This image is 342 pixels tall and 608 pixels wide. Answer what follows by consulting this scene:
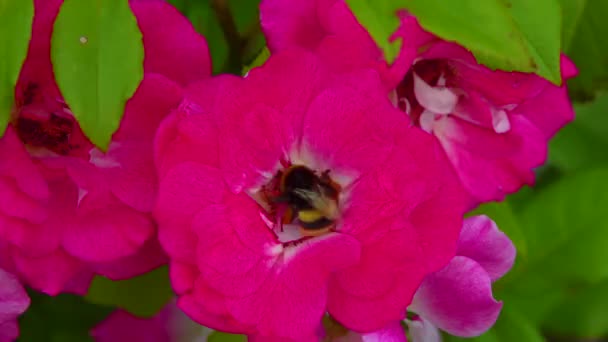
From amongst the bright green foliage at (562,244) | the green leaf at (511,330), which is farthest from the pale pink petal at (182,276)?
the bright green foliage at (562,244)

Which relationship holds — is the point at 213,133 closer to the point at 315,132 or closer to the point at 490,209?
the point at 315,132

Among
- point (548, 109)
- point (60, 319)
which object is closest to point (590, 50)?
point (548, 109)

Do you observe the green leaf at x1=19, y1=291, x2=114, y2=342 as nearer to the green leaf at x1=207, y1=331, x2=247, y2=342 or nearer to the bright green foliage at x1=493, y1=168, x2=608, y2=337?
the green leaf at x1=207, y1=331, x2=247, y2=342

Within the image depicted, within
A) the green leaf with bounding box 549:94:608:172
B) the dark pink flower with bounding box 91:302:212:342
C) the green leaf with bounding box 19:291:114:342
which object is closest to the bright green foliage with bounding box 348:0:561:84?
the dark pink flower with bounding box 91:302:212:342

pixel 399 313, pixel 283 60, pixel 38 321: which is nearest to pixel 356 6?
pixel 283 60

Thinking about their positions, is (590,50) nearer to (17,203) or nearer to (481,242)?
(481,242)
